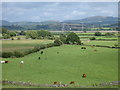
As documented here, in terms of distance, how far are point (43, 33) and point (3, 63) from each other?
279ft

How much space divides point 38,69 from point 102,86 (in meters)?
13.3

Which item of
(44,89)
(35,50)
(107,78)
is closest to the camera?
(44,89)

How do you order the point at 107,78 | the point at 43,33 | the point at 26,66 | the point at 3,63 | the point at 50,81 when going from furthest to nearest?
the point at 43,33 < the point at 3,63 < the point at 26,66 < the point at 107,78 < the point at 50,81

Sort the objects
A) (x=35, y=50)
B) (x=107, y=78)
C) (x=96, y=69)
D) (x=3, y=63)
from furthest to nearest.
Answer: (x=35, y=50)
(x=3, y=63)
(x=96, y=69)
(x=107, y=78)

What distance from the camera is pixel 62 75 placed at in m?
28.5

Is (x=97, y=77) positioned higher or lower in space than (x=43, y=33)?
lower

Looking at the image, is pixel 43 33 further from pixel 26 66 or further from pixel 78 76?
pixel 78 76

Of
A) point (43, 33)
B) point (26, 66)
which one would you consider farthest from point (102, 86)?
point (43, 33)

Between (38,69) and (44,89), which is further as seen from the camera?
(38,69)

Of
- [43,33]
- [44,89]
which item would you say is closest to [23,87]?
[44,89]

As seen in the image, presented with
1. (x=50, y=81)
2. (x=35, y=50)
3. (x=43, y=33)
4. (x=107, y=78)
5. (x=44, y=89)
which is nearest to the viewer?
(x=44, y=89)

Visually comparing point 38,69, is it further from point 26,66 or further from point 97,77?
point 97,77

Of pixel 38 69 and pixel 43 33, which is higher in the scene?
pixel 43 33

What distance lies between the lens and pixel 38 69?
106 ft
